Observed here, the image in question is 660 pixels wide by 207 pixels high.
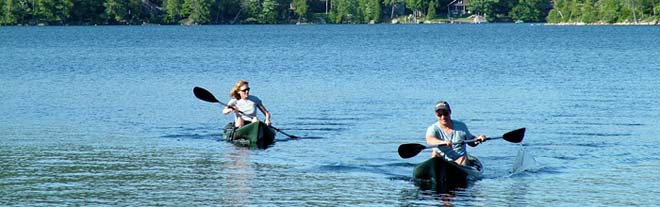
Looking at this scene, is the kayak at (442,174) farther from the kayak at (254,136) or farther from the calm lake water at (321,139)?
the kayak at (254,136)

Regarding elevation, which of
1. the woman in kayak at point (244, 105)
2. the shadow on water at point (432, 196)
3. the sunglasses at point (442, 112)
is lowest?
the shadow on water at point (432, 196)

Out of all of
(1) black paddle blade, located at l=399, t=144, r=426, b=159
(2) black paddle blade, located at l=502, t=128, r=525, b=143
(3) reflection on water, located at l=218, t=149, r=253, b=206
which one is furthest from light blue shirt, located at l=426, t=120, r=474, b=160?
(3) reflection on water, located at l=218, t=149, r=253, b=206

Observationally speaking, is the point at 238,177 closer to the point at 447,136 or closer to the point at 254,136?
the point at 447,136

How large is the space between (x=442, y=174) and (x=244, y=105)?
28.2 feet

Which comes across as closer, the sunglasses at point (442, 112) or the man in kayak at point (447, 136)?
the sunglasses at point (442, 112)

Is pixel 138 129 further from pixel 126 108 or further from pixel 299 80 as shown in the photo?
pixel 299 80

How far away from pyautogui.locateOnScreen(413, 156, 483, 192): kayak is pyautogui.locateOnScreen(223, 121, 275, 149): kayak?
273 inches

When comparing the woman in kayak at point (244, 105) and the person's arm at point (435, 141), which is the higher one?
the person's arm at point (435, 141)

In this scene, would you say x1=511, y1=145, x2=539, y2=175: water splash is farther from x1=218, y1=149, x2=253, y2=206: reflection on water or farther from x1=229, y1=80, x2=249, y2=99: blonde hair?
x1=229, y1=80, x2=249, y2=99: blonde hair

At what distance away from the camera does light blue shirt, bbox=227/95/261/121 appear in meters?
31.2

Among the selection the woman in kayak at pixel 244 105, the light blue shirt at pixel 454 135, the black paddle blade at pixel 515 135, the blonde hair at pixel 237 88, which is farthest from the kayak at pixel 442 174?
the blonde hair at pixel 237 88

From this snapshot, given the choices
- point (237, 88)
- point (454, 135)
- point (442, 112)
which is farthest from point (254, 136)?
point (442, 112)

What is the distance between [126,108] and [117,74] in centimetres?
2357

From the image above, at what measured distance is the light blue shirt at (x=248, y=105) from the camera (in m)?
31.2
